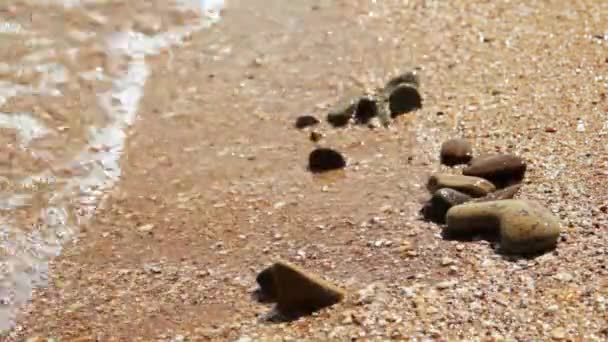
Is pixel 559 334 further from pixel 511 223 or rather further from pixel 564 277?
pixel 511 223

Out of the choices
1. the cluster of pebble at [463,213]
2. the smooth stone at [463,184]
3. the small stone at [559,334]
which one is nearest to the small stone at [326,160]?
the cluster of pebble at [463,213]

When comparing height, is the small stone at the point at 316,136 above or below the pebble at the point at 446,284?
above

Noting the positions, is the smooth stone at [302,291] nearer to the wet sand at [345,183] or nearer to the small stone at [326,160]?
the wet sand at [345,183]

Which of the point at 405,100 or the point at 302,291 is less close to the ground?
the point at 405,100

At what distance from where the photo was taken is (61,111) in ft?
17.9

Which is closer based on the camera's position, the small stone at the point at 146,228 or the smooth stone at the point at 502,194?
the smooth stone at the point at 502,194

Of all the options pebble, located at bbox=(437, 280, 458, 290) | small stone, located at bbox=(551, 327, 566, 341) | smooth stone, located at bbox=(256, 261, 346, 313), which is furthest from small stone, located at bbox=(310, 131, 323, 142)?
small stone, located at bbox=(551, 327, 566, 341)

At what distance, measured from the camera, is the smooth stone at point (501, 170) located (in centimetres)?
420

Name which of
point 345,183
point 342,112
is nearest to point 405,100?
point 342,112

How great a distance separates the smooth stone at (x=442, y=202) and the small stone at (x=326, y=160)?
0.78m

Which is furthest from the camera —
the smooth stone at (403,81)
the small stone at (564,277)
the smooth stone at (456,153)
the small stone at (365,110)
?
the smooth stone at (403,81)

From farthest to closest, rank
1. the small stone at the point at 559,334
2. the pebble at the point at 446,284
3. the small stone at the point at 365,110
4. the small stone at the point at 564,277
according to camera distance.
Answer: the small stone at the point at 365,110
the pebble at the point at 446,284
the small stone at the point at 564,277
the small stone at the point at 559,334

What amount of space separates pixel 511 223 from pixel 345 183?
113 centimetres

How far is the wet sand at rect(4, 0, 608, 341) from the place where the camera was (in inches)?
133
